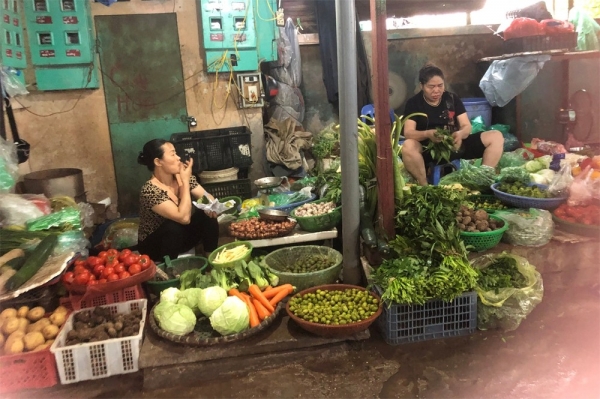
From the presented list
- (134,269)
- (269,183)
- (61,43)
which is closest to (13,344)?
(134,269)

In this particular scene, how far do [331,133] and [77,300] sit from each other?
14.6 ft

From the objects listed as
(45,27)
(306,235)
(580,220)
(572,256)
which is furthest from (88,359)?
(45,27)

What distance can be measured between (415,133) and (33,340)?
388 centimetres

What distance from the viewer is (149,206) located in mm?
3895

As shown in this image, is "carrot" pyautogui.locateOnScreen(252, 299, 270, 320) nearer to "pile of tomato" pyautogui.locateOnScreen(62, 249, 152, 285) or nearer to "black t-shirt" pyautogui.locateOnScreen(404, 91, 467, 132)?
"pile of tomato" pyautogui.locateOnScreen(62, 249, 152, 285)

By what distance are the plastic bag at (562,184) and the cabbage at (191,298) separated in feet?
10.4

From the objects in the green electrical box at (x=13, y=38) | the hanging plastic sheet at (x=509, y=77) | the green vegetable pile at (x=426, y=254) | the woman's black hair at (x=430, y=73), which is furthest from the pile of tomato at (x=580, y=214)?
the green electrical box at (x=13, y=38)

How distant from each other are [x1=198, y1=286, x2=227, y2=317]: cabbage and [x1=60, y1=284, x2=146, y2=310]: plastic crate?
538mm

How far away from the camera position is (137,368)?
2.97 meters

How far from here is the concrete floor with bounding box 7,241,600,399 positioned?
2719mm

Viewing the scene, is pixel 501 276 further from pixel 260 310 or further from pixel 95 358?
pixel 95 358

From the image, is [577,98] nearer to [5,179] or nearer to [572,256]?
[572,256]

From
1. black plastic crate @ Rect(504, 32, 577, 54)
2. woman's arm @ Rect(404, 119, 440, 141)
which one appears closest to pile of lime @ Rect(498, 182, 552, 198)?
woman's arm @ Rect(404, 119, 440, 141)

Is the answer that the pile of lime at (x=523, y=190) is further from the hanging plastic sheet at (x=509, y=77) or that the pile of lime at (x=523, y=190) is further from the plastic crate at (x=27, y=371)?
the plastic crate at (x=27, y=371)
